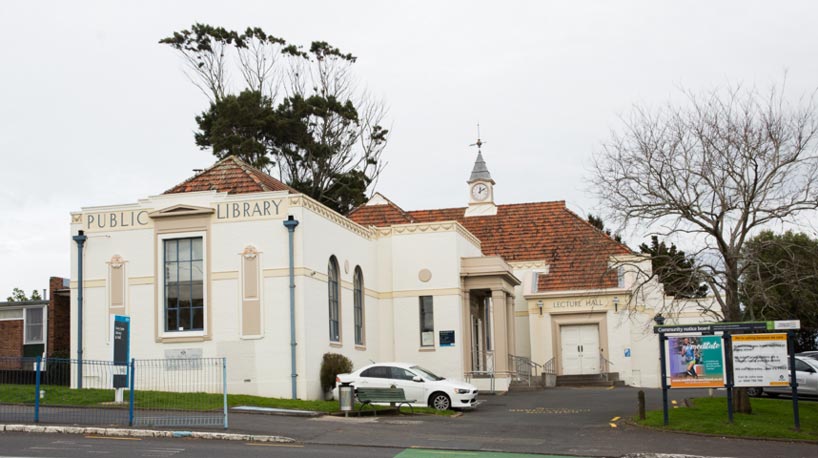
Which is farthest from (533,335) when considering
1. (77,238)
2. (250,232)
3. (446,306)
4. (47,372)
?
(47,372)

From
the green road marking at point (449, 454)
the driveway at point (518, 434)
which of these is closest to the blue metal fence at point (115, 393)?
the driveway at point (518, 434)

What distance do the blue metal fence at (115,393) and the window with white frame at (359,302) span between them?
6469 millimetres

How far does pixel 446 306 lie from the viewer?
3591 cm

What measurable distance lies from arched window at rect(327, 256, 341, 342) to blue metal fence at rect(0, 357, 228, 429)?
161 inches

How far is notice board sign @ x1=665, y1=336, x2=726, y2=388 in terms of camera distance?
22656mm

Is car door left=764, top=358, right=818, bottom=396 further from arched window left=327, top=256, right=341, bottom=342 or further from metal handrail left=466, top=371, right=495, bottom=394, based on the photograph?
arched window left=327, top=256, right=341, bottom=342

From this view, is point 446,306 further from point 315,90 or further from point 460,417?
point 315,90

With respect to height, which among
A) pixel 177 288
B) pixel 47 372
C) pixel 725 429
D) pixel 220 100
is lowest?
pixel 725 429

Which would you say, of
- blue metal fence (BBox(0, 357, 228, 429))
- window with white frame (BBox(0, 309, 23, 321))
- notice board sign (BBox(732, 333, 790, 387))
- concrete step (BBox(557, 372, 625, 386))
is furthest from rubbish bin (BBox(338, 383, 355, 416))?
concrete step (BBox(557, 372, 625, 386))

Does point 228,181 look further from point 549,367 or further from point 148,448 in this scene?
point 549,367

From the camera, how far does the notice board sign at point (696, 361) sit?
74.3ft

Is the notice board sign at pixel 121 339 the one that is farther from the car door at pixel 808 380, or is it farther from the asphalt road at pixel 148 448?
the car door at pixel 808 380

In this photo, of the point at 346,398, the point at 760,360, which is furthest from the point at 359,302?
the point at 760,360

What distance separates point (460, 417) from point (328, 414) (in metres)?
3.45
